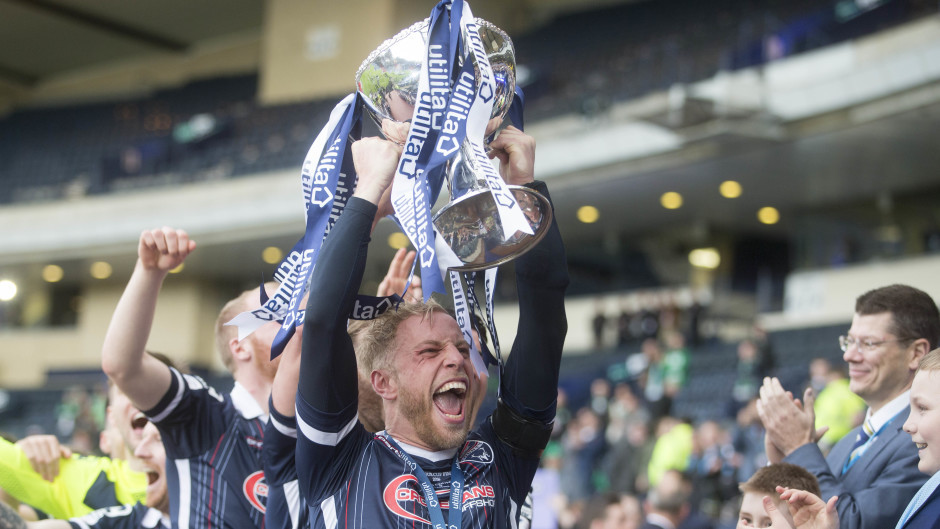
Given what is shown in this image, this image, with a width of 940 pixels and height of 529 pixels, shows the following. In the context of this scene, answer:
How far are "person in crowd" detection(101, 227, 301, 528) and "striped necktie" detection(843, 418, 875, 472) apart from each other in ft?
5.00

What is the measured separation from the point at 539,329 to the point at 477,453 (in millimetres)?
313

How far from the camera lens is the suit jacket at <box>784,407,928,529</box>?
2.39m

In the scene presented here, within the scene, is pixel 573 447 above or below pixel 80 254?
below

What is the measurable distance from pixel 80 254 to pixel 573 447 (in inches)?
501

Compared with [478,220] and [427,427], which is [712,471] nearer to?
[427,427]

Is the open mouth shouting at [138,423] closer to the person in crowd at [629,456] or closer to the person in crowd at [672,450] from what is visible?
the person in crowd at [672,450]

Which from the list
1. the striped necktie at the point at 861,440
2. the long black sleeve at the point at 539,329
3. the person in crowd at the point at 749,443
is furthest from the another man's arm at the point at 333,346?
the person in crowd at the point at 749,443

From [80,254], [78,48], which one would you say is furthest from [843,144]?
[78,48]

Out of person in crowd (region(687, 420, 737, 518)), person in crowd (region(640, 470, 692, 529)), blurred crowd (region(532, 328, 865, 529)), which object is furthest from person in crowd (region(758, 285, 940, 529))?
person in crowd (region(687, 420, 737, 518))

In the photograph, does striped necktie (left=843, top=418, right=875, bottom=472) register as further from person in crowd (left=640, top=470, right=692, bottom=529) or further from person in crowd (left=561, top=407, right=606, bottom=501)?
person in crowd (left=561, top=407, right=606, bottom=501)

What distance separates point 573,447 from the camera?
9.78m

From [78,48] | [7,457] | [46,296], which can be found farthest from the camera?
[78,48]

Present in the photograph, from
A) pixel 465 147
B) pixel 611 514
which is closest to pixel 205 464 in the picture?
pixel 465 147

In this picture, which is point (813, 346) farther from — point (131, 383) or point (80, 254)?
point (80, 254)
